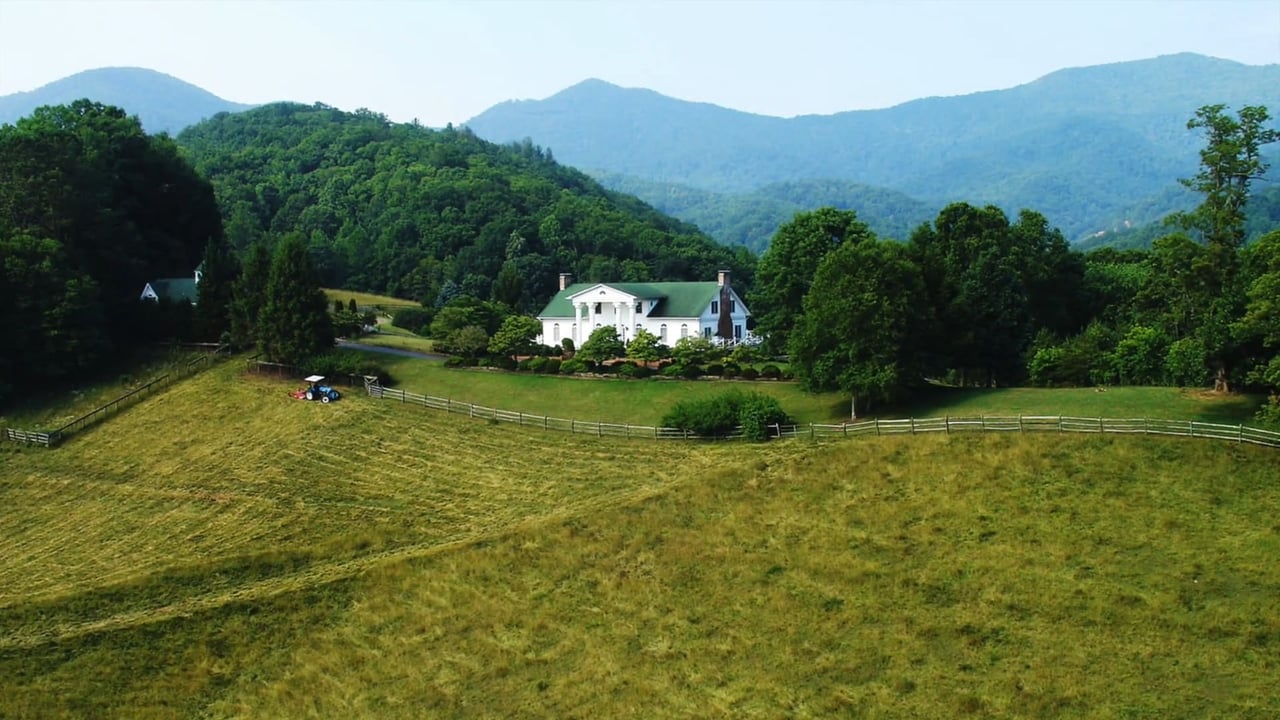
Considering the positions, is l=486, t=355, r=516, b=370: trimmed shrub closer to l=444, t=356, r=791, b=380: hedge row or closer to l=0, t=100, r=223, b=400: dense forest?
l=444, t=356, r=791, b=380: hedge row

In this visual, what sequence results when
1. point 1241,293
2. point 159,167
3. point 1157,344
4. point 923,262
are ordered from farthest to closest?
1. point 159,167
2. point 923,262
3. point 1157,344
4. point 1241,293

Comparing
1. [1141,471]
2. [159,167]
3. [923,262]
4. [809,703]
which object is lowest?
[809,703]

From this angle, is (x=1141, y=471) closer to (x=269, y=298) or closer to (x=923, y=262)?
(x=923, y=262)

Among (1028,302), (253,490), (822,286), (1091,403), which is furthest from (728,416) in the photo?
(1028,302)

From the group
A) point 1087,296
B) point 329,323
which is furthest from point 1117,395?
point 329,323

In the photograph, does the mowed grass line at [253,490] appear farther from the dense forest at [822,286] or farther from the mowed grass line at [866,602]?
the dense forest at [822,286]

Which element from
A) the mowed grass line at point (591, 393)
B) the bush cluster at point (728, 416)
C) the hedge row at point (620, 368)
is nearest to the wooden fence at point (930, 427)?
the bush cluster at point (728, 416)
